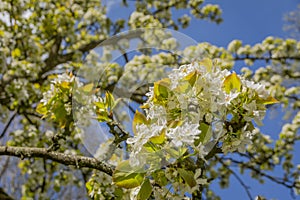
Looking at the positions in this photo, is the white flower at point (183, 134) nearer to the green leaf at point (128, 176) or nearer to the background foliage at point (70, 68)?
the green leaf at point (128, 176)

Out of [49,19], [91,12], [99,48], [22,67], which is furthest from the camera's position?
[91,12]

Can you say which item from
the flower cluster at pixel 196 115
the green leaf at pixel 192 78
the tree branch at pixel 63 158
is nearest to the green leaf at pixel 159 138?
the flower cluster at pixel 196 115

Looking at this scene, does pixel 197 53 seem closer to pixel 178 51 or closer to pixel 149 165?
pixel 178 51

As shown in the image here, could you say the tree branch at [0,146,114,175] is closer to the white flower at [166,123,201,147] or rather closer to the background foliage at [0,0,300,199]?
the white flower at [166,123,201,147]

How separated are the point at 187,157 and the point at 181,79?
0.14 metres

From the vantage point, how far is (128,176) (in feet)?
2.39

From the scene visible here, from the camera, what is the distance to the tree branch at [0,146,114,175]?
3.05ft

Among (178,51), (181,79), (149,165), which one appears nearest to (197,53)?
(178,51)

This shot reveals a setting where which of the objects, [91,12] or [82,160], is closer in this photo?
[82,160]

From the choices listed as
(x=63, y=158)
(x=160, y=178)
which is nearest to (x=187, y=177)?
(x=160, y=178)

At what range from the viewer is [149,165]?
71cm

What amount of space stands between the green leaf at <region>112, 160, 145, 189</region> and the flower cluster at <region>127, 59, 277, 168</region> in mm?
30

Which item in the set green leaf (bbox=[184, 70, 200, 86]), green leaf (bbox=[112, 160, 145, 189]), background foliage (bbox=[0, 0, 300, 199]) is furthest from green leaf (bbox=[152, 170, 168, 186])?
background foliage (bbox=[0, 0, 300, 199])

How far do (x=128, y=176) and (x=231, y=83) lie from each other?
10.1 inches
